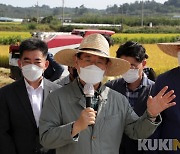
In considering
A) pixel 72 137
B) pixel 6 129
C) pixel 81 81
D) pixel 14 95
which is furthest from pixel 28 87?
pixel 72 137

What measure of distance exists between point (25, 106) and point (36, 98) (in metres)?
0.15

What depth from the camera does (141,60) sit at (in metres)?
3.37

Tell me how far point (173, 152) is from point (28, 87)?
125 centimetres

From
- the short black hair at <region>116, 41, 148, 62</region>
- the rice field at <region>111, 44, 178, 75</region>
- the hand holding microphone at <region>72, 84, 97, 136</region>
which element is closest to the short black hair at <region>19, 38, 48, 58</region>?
the short black hair at <region>116, 41, 148, 62</region>

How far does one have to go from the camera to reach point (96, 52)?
2.37 metres

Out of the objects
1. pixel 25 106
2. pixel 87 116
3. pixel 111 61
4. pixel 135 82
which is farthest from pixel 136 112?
pixel 87 116

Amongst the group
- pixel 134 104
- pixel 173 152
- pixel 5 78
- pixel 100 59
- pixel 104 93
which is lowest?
pixel 5 78

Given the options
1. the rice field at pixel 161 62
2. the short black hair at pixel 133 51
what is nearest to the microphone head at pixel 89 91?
the short black hair at pixel 133 51

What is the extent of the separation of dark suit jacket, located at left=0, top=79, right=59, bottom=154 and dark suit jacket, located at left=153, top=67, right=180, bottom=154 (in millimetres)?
969

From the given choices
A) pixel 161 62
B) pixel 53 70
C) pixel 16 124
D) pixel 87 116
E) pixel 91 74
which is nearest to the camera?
pixel 87 116

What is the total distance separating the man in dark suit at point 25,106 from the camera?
2.88 m

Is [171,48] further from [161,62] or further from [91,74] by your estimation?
[161,62]

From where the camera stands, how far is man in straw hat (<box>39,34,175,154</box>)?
2.27 meters

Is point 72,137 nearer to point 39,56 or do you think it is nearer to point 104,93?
point 104,93
